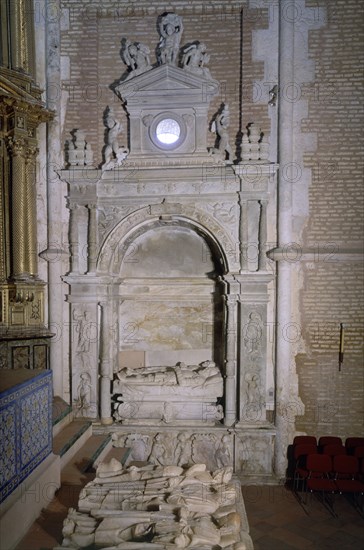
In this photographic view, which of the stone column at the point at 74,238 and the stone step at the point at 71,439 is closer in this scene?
the stone step at the point at 71,439

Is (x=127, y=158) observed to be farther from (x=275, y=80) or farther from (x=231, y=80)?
(x=275, y=80)

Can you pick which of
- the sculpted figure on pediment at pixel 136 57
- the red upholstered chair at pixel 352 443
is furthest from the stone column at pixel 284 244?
the sculpted figure on pediment at pixel 136 57

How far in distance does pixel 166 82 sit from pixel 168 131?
745 millimetres

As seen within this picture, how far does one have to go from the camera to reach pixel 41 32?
7.35m

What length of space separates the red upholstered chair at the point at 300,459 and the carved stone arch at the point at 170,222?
2857 millimetres

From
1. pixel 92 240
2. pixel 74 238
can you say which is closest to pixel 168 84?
pixel 92 240

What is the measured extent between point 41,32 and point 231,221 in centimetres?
439

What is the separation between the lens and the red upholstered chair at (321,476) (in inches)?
244

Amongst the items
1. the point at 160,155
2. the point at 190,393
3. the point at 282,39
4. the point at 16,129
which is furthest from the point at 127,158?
the point at 190,393

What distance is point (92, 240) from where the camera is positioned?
7.23 metres

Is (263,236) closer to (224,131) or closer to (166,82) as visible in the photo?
(224,131)

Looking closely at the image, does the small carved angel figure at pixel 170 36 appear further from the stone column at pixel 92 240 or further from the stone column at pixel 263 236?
the stone column at pixel 263 236

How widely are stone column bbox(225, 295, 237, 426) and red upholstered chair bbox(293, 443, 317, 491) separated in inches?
41.5

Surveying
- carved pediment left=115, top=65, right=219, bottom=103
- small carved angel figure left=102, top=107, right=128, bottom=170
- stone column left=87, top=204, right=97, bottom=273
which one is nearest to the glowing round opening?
carved pediment left=115, top=65, right=219, bottom=103
